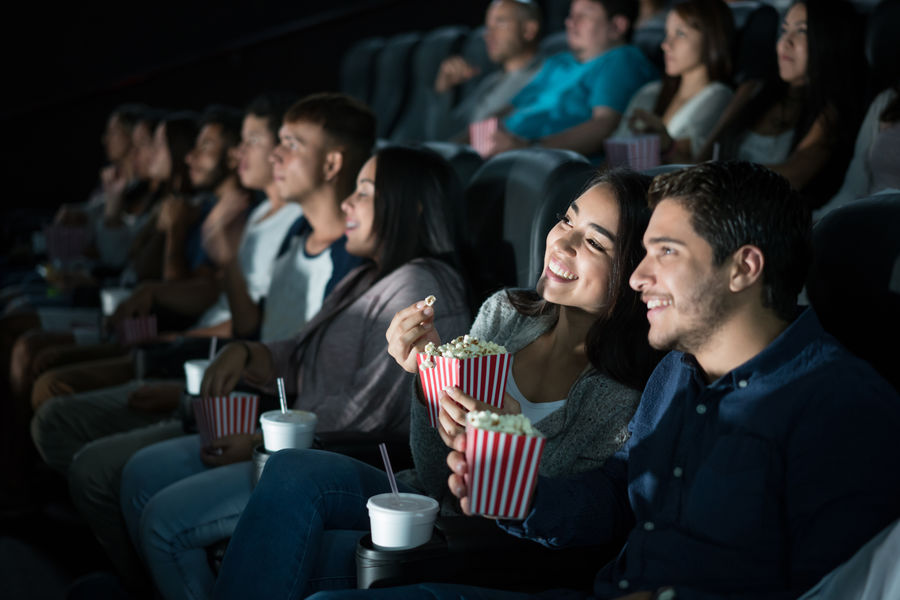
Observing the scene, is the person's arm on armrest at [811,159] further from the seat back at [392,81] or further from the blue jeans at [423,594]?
the seat back at [392,81]

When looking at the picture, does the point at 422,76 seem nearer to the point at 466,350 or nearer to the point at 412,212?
the point at 412,212

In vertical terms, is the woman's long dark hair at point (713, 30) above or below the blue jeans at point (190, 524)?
above

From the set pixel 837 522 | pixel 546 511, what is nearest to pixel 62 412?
pixel 546 511

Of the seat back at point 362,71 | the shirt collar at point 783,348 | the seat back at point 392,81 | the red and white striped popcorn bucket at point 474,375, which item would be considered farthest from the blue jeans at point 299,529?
the seat back at point 362,71

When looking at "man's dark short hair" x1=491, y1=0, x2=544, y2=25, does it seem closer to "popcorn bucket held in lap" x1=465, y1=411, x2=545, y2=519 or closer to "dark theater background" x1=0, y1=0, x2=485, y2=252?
"dark theater background" x1=0, y1=0, x2=485, y2=252

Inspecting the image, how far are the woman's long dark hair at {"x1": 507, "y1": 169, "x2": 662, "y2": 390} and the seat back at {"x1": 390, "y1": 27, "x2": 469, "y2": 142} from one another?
3266 mm

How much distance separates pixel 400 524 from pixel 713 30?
2166mm

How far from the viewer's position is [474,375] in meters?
1.31

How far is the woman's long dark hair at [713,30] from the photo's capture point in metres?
2.86

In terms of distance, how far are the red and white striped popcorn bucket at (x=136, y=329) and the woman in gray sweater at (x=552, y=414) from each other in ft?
4.94

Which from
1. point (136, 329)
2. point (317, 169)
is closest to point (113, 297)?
point (136, 329)

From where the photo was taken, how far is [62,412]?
8.25 feet

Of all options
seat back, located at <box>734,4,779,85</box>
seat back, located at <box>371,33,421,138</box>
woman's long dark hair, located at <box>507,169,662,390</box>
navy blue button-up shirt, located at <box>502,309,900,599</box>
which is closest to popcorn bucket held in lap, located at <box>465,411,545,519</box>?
navy blue button-up shirt, located at <box>502,309,900,599</box>

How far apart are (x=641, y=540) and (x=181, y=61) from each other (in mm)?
5903
